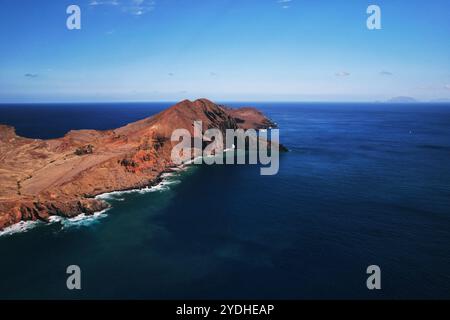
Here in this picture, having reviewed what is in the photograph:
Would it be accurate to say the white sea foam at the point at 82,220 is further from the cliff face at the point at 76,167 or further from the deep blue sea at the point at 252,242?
the cliff face at the point at 76,167

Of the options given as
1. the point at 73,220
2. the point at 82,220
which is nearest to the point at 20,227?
the point at 73,220

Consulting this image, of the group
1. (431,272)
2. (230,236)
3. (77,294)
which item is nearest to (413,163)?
(431,272)

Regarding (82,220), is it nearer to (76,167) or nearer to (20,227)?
(20,227)

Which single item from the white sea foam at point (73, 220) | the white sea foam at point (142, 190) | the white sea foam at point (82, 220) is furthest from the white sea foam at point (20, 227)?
the white sea foam at point (142, 190)

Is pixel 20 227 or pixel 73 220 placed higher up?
pixel 73 220

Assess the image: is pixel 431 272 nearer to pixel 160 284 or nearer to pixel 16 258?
Result: pixel 160 284

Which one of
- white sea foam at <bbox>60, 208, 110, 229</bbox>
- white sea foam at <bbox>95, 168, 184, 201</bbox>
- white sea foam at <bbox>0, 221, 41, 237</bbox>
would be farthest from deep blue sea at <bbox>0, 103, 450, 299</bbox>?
white sea foam at <bbox>0, 221, 41, 237</bbox>
